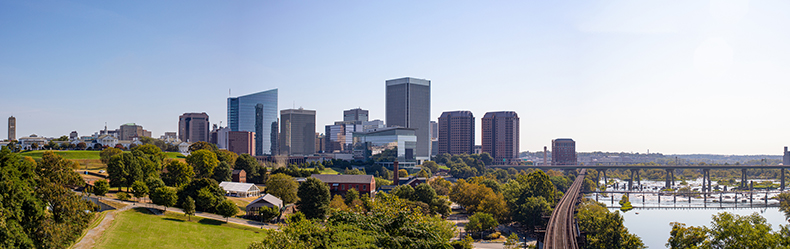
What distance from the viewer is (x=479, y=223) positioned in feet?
209

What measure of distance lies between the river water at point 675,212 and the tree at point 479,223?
2946 cm

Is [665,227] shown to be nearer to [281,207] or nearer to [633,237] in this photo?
[633,237]

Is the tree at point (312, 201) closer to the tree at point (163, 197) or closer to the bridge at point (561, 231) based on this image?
the tree at point (163, 197)

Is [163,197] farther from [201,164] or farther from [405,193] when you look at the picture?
[405,193]

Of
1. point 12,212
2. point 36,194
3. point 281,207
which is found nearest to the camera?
point 12,212

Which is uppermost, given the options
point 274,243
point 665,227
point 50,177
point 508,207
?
point 50,177

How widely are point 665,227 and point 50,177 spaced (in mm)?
102100

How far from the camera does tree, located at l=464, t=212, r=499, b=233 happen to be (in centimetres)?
6334

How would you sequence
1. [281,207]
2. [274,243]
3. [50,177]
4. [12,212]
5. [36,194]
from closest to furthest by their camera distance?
[274,243] < [12,212] < [36,194] < [50,177] < [281,207]

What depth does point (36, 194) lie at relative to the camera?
3447 centimetres

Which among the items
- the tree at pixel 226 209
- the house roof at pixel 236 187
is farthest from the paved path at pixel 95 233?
the house roof at pixel 236 187

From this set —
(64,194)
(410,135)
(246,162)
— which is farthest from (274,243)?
(410,135)

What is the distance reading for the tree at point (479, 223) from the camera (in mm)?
63344

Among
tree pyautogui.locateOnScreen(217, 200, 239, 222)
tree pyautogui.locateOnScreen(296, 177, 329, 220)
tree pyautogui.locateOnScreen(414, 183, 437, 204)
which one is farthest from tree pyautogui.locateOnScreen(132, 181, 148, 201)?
tree pyautogui.locateOnScreen(414, 183, 437, 204)
